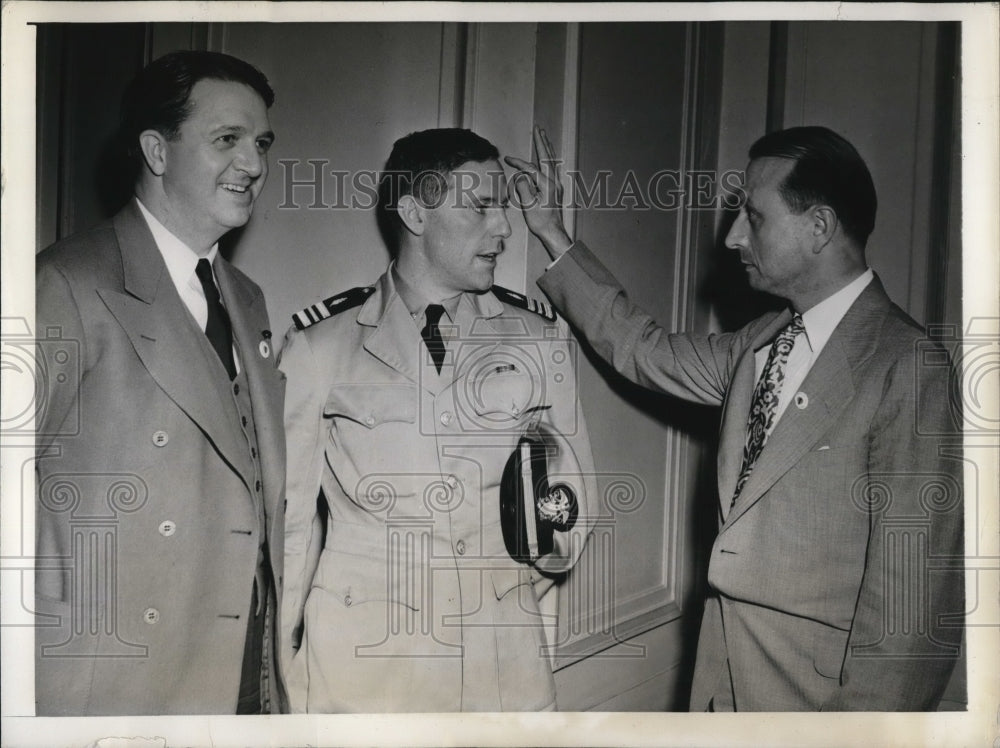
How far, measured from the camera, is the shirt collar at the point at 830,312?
2.63 m

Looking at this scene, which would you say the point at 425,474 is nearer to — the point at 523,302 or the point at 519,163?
the point at 523,302

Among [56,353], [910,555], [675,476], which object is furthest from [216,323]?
[910,555]

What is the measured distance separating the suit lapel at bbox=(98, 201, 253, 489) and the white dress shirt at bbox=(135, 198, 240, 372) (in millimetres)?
14

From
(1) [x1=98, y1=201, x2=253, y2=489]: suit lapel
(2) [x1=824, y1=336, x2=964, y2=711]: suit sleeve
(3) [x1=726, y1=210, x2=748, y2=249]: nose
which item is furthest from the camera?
(3) [x1=726, y1=210, x2=748, y2=249]: nose

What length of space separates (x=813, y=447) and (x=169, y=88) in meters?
1.90

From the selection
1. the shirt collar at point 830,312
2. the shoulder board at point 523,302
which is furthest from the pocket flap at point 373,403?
the shirt collar at point 830,312

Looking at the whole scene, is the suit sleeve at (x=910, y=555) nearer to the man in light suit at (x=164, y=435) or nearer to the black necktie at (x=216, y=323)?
the man in light suit at (x=164, y=435)

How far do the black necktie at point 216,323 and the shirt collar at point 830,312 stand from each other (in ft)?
4.97

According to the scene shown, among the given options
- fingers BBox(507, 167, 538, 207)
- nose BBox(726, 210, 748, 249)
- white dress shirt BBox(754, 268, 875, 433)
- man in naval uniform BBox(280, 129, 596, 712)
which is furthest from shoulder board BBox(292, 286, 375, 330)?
white dress shirt BBox(754, 268, 875, 433)

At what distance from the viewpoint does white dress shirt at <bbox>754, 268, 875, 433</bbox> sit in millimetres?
2629

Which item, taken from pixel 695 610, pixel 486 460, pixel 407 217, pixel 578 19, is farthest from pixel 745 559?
pixel 578 19

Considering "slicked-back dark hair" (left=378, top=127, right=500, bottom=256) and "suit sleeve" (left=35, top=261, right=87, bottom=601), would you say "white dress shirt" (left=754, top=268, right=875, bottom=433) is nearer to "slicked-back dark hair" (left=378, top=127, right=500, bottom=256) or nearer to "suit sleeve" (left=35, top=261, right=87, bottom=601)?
"slicked-back dark hair" (left=378, top=127, right=500, bottom=256)

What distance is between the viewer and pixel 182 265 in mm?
2551

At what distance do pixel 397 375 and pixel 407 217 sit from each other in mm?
425
